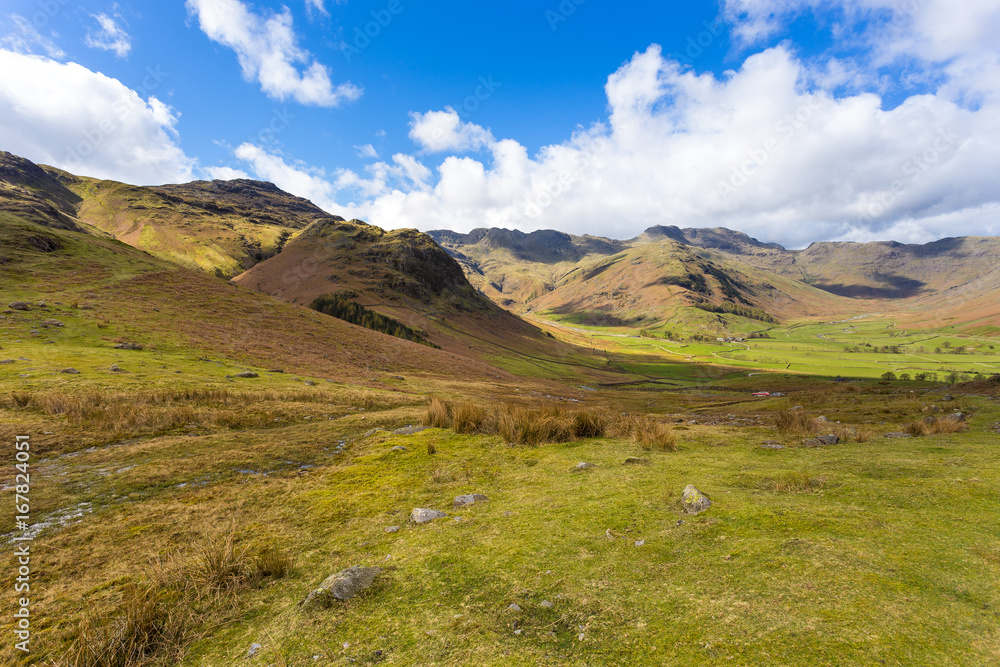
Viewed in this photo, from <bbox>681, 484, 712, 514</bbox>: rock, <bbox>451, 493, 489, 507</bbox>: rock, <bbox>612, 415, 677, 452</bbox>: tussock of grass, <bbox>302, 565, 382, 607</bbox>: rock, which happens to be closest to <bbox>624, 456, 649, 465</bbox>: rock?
<bbox>612, 415, 677, 452</bbox>: tussock of grass

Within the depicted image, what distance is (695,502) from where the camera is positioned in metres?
5.49

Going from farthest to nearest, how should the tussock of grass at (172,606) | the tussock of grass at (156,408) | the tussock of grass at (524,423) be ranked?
the tussock of grass at (156,408) → the tussock of grass at (524,423) → the tussock of grass at (172,606)

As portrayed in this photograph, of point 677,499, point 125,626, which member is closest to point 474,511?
point 677,499

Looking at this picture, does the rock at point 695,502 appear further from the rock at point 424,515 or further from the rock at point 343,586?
the rock at point 343,586

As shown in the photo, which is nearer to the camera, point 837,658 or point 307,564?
point 837,658

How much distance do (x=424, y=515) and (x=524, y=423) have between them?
199 inches

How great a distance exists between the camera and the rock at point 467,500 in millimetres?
6358

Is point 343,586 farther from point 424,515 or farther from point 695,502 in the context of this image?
point 695,502

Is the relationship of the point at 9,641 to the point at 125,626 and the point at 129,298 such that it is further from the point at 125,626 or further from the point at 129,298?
the point at 129,298

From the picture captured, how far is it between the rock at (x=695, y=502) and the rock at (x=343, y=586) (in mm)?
4197

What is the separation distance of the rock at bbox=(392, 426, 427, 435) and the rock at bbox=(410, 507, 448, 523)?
222 inches

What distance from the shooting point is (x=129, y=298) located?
30922 mm

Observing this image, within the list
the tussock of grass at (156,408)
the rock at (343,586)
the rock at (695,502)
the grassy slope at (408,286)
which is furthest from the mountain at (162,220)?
the rock at (695,502)

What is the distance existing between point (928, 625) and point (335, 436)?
12.3m
